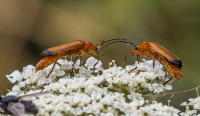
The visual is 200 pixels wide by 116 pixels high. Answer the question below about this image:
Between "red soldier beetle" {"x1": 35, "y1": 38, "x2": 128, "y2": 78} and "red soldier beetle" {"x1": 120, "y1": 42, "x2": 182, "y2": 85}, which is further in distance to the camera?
"red soldier beetle" {"x1": 35, "y1": 38, "x2": 128, "y2": 78}

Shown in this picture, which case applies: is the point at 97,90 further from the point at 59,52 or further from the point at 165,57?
the point at 165,57

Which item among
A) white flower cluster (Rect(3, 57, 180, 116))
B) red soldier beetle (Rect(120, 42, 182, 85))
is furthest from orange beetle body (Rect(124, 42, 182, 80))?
white flower cluster (Rect(3, 57, 180, 116))

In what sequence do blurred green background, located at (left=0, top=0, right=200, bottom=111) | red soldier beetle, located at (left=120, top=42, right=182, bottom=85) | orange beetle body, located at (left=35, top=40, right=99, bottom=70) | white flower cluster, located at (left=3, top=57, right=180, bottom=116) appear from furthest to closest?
blurred green background, located at (left=0, top=0, right=200, bottom=111), orange beetle body, located at (left=35, top=40, right=99, bottom=70), red soldier beetle, located at (left=120, top=42, right=182, bottom=85), white flower cluster, located at (left=3, top=57, right=180, bottom=116)

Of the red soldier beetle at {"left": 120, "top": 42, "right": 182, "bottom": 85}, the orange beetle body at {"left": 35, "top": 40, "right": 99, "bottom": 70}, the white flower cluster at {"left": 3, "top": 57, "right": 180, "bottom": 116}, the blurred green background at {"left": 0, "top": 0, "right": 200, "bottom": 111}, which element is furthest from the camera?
the blurred green background at {"left": 0, "top": 0, "right": 200, "bottom": 111}

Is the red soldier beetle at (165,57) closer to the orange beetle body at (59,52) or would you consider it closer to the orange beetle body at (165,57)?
the orange beetle body at (165,57)

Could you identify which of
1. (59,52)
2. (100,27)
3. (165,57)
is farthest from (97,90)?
(100,27)

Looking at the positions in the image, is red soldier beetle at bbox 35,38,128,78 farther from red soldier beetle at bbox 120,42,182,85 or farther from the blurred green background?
the blurred green background
